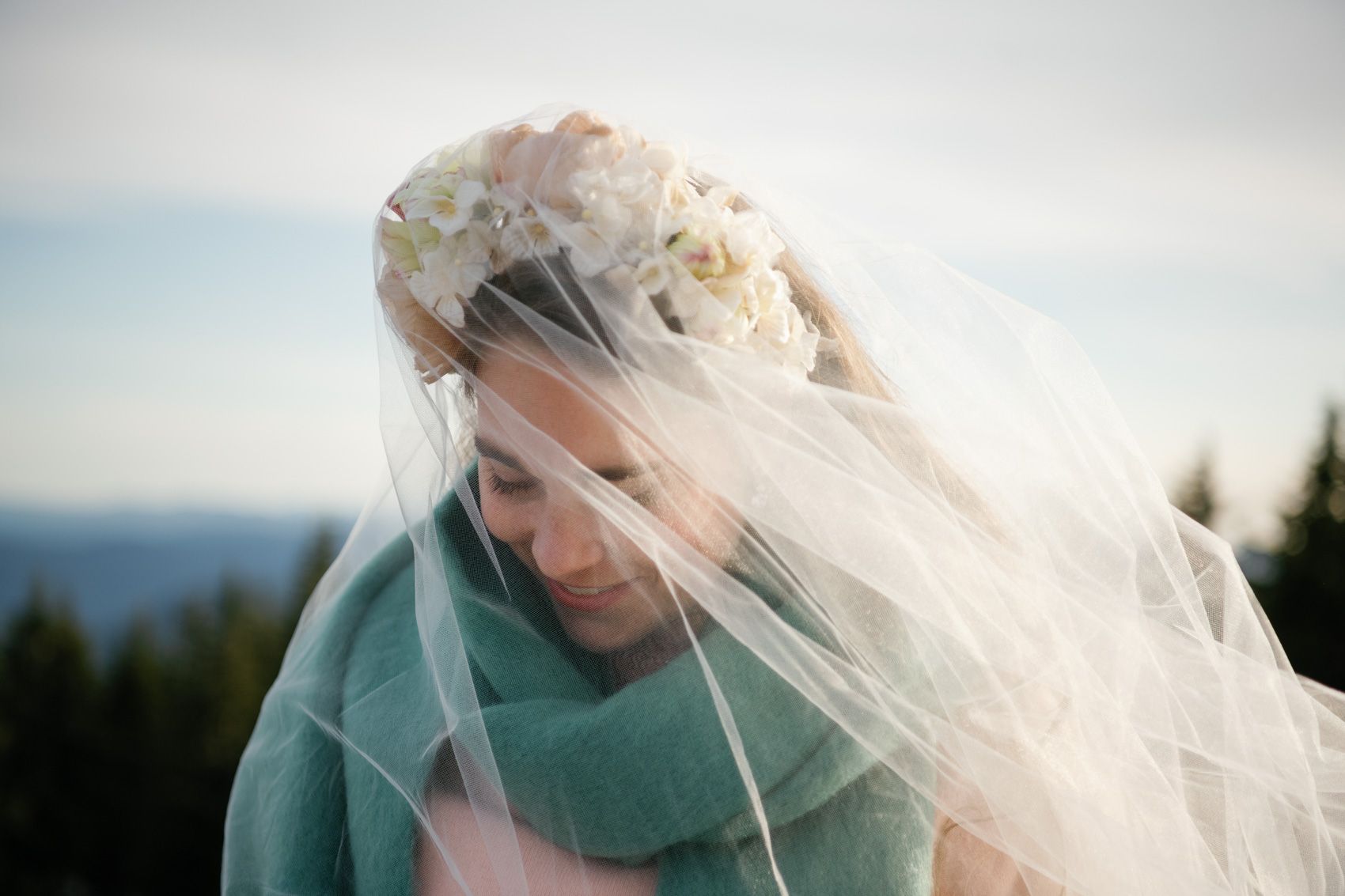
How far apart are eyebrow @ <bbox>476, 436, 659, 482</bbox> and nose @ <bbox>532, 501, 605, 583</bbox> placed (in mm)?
76

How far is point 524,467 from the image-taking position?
1892 mm

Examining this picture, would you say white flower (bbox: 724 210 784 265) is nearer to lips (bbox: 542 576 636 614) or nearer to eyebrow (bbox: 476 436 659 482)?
eyebrow (bbox: 476 436 659 482)

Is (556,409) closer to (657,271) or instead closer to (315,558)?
(657,271)

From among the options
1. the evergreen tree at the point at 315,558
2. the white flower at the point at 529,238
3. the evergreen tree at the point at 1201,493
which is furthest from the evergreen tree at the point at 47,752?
the white flower at the point at 529,238

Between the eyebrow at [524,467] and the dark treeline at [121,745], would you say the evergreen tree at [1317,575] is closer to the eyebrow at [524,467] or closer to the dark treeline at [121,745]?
the eyebrow at [524,467]

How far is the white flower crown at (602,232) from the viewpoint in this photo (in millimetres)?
1804

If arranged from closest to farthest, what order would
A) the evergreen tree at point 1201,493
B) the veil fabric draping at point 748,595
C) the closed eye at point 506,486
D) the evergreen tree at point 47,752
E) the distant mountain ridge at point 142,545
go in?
the veil fabric draping at point 748,595
the closed eye at point 506,486
the evergreen tree at point 1201,493
the evergreen tree at point 47,752
the distant mountain ridge at point 142,545

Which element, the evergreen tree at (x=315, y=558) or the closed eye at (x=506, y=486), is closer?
the closed eye at (x=506, y=486)

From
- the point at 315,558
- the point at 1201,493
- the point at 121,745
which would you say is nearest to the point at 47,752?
the point at 121,745

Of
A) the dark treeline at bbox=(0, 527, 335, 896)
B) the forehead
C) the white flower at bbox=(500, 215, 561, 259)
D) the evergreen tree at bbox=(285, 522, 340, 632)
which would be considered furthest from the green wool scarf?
the evergreen tree at bbox=(285, 522, 340, 632)

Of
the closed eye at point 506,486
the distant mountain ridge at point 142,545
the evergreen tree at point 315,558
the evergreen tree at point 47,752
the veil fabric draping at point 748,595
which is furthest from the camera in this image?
the distant mountain ridge at point 142,545

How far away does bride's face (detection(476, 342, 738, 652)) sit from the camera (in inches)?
72.1

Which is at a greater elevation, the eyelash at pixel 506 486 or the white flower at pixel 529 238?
the white flower at pixel 529 238

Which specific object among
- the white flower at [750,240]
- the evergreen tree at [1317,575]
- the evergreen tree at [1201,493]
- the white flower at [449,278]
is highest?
the white flower at [750,240]
